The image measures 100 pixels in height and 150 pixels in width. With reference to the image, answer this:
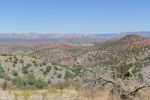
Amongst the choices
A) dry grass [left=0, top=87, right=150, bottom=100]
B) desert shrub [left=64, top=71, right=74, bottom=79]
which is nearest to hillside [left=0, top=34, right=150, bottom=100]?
desert shrub [left=64, top=71, right=74, bottom=79]

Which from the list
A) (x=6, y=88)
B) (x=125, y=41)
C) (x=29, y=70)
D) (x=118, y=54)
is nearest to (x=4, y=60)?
(x=29, y=70)

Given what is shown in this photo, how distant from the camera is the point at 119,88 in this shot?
15.1 metres

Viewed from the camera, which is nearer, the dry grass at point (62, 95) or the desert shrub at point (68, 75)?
the dry grass at point (62, 95)

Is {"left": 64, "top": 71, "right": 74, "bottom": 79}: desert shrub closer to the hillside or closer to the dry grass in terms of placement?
the hillside

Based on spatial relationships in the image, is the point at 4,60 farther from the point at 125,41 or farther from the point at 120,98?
the point at 125,41

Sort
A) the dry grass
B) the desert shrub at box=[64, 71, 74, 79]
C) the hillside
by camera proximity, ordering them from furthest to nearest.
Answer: the desert shrub at box=[64, 71, 74, 79]
the hillside
the dry grass

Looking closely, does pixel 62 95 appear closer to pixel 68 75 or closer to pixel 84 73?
pixel 84 73

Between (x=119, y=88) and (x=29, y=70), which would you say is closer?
(x=119, y=88)

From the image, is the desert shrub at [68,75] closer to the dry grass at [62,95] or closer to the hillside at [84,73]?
the hillside at [84,73]

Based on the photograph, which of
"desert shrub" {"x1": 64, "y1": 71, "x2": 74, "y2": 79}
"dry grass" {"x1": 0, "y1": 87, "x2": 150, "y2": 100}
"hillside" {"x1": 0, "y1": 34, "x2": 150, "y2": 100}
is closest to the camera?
"dry grass" {"x1": 0, "y1": 87, "x2": 150, "y2": 100}

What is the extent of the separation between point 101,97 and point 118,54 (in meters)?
75.4

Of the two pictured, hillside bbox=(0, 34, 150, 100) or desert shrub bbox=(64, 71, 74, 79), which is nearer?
hillside bbox=(0, 34, 150, 100)

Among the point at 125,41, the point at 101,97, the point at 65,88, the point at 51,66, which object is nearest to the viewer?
the point at 101,97

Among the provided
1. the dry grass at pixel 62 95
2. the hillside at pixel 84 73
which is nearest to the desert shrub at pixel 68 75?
the hillside at pixel 84 73
